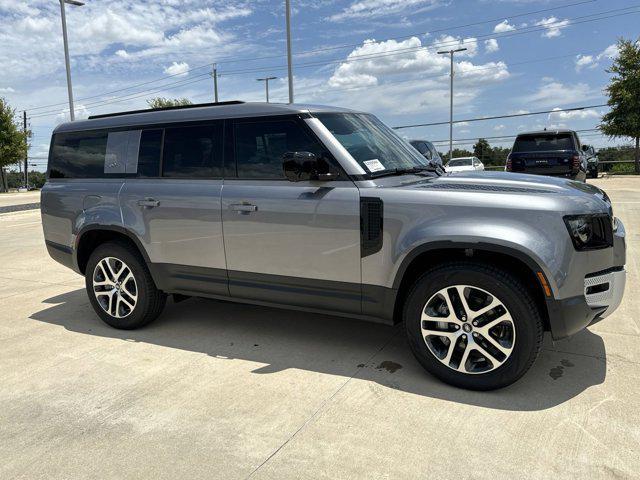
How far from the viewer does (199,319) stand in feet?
16.4

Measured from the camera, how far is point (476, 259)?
10.7 ft

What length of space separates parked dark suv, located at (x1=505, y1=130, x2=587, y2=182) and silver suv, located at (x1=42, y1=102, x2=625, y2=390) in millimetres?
8160

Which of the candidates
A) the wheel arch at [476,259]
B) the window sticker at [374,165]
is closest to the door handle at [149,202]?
the window sticker at [374,165]

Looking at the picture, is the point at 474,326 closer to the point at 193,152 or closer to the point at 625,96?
the point at 193,152

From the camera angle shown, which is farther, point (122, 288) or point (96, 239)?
point (96, 239)

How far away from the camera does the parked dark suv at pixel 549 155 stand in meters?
11.3

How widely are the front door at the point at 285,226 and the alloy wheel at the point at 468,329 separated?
0.56 metres

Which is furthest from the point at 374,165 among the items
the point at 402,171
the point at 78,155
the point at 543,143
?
the point at 543,143

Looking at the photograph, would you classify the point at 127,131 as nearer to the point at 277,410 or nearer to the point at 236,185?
the point at 236,185

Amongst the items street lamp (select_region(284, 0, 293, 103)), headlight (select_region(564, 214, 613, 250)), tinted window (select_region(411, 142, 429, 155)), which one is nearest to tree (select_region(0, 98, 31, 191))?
street lamp (select_region(284, 0, 293, 103))

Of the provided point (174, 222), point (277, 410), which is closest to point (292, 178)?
point (174, 222)

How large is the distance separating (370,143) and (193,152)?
1.47 meters

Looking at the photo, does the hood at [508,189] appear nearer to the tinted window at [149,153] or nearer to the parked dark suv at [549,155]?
the tinted window at [149,153]

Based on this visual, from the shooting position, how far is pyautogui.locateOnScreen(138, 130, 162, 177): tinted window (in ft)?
14.7
